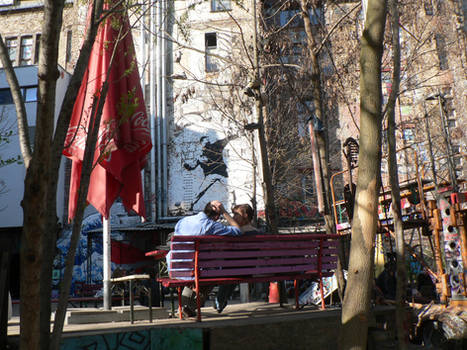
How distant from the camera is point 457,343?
8.07 metres

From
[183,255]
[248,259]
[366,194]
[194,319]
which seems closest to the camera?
[366,194]

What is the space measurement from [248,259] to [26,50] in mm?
23239

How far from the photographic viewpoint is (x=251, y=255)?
602 cm

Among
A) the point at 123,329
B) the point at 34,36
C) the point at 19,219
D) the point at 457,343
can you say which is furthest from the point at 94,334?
the point at 34,36

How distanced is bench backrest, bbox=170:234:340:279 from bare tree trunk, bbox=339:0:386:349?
2.10 metres

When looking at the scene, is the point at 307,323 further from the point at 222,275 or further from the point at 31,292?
the point at 31,292

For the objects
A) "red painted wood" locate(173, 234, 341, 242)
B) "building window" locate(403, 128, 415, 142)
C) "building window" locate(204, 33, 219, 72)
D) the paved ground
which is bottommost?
the paved ground

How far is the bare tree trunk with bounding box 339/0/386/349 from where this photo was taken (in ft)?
12.4

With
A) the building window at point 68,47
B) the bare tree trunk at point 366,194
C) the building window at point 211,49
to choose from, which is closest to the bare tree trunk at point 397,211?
the bare tree trunk at point 366,194

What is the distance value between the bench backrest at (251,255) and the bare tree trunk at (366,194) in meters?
2.10

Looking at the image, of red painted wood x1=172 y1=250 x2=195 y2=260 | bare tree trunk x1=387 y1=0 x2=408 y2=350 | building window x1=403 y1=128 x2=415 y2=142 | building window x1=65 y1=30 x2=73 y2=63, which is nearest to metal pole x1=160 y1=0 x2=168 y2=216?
building window x1=65 y1=30 x2=73 y2=63

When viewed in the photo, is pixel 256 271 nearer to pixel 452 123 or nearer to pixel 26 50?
pixel 26 50

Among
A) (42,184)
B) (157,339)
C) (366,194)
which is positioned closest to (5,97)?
(157,339)

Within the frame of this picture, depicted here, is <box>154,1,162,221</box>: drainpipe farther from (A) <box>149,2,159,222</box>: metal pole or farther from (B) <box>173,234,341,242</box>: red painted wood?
(B) <box>173,234,341,242</box>: red painted wood
